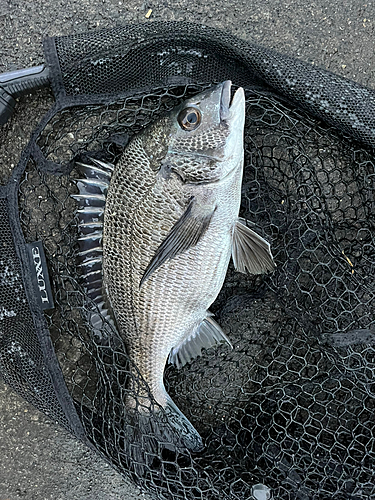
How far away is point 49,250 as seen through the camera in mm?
1896

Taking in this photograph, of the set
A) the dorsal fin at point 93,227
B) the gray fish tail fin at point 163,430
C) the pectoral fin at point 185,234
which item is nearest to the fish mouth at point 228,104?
the pectoral fin at point 185,234

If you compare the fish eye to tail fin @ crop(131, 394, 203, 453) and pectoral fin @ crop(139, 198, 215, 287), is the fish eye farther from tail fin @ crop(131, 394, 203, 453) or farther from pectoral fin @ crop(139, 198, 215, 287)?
tail fin @ crop(131, 394, 203, 453)

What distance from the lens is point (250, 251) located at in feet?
5.72

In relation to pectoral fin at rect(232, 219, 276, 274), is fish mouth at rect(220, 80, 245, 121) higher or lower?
higher

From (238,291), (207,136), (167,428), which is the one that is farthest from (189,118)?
(167,428)

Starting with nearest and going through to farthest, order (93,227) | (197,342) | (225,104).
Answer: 1. (225,104)
2. (93,227)
3. (197,342)

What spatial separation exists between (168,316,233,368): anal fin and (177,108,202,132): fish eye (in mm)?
805

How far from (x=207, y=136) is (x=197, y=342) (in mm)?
890

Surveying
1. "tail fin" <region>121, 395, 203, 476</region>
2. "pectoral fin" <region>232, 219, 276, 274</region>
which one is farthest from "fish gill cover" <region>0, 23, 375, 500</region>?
"pectoral fin" <region>232, 219, 276, 274</region>

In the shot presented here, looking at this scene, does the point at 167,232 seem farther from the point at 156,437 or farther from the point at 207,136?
the point at 156,437

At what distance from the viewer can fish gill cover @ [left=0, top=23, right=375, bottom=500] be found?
1.67 meters

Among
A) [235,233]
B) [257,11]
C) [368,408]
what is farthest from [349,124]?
[368,408]

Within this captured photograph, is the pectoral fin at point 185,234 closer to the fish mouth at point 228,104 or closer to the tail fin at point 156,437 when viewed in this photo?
the fish mouth at point 228,104

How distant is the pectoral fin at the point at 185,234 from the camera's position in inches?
61.6
